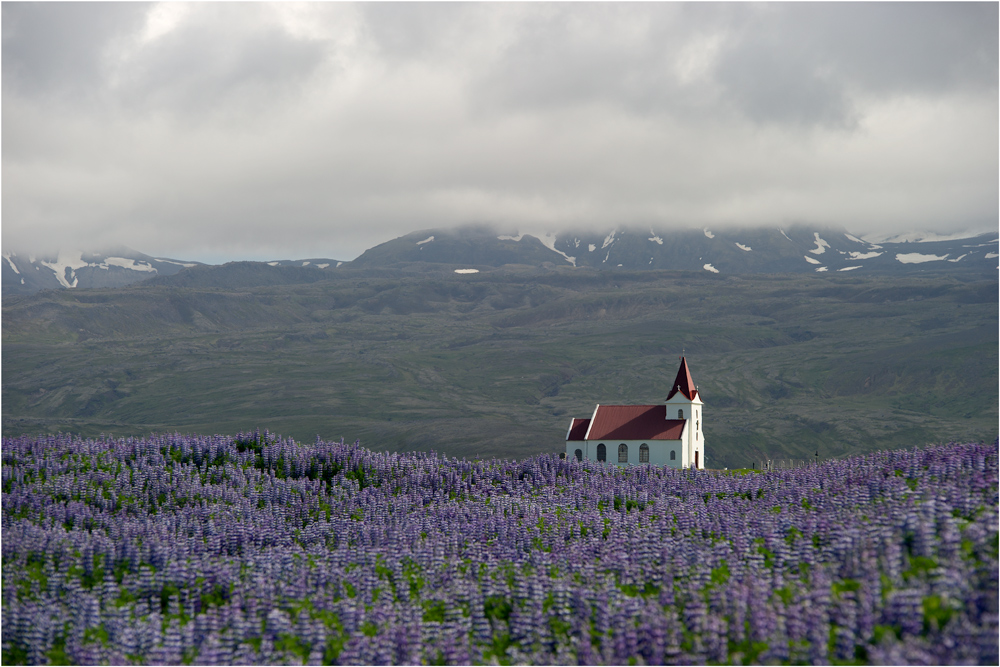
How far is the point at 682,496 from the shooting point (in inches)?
1790

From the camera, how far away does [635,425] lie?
9775 cm

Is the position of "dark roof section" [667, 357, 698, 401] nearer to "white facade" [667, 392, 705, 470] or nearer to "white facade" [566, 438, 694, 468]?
"white facade" [667, 392, 705, 470]

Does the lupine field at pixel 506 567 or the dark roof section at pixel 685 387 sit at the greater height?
the dark roof section at pixel 685 387

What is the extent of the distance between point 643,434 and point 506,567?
6741cm

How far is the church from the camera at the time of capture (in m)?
95.6

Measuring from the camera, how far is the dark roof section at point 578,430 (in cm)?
9812

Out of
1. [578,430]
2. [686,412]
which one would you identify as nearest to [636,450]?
[578,430]

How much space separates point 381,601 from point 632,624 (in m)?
8.30

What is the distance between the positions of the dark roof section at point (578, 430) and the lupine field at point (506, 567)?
48.3m

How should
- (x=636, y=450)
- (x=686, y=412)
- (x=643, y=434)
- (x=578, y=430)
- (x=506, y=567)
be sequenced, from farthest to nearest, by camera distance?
(x=578, y=430) < (x=686, y=412) < (x=643, y=434) < (x=636, y=450) < (x=506, y=567)

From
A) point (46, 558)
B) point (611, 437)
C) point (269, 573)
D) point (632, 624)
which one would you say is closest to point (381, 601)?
point (269, 573)

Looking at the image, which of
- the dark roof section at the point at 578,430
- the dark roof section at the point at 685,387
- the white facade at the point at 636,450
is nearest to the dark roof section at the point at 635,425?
the white facade at the point at 636,450

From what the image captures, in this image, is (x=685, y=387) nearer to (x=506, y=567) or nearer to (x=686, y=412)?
(x=686, y=412)

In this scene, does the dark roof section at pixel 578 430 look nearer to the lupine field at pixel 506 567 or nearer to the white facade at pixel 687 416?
the white facade at pixel 687 416
